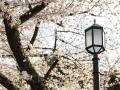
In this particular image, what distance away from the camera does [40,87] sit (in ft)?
40.6

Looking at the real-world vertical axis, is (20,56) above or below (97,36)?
below

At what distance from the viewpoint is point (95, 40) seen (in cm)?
970

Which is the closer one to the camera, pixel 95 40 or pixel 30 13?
pixel 95 40

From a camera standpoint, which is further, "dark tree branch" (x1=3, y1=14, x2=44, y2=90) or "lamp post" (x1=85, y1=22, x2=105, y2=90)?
"dark tree branch" (x1=3, y1=14, x2=44, y2=90)

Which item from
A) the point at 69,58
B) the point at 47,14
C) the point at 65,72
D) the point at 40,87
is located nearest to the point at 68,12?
the point at 47,14

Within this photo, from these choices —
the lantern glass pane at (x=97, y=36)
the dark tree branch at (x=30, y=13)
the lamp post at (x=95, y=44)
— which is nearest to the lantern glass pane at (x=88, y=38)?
the lamp post at (x=95, y=44)

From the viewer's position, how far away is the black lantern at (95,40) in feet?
31.8

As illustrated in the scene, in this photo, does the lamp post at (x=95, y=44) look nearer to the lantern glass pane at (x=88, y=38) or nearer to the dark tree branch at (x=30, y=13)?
the lantern glass pane at (x=88, y=38)

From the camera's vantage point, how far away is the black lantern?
31.8 ft

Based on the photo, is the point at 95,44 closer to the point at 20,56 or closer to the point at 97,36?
the point at 97,36

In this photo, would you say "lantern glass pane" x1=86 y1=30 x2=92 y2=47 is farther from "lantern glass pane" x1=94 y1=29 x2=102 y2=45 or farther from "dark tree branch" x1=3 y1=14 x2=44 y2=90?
"dark tree branch" x1=3 y1=14 x2=44 y2=90

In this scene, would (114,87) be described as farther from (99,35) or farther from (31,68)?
(99,35)

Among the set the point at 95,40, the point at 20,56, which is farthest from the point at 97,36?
the point at 20,56

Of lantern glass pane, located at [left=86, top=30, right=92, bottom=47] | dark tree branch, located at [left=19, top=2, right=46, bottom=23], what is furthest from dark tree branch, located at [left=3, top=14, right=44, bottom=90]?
lantern glass pane, located at [left=86, top=30, right=92, bottom=47]
